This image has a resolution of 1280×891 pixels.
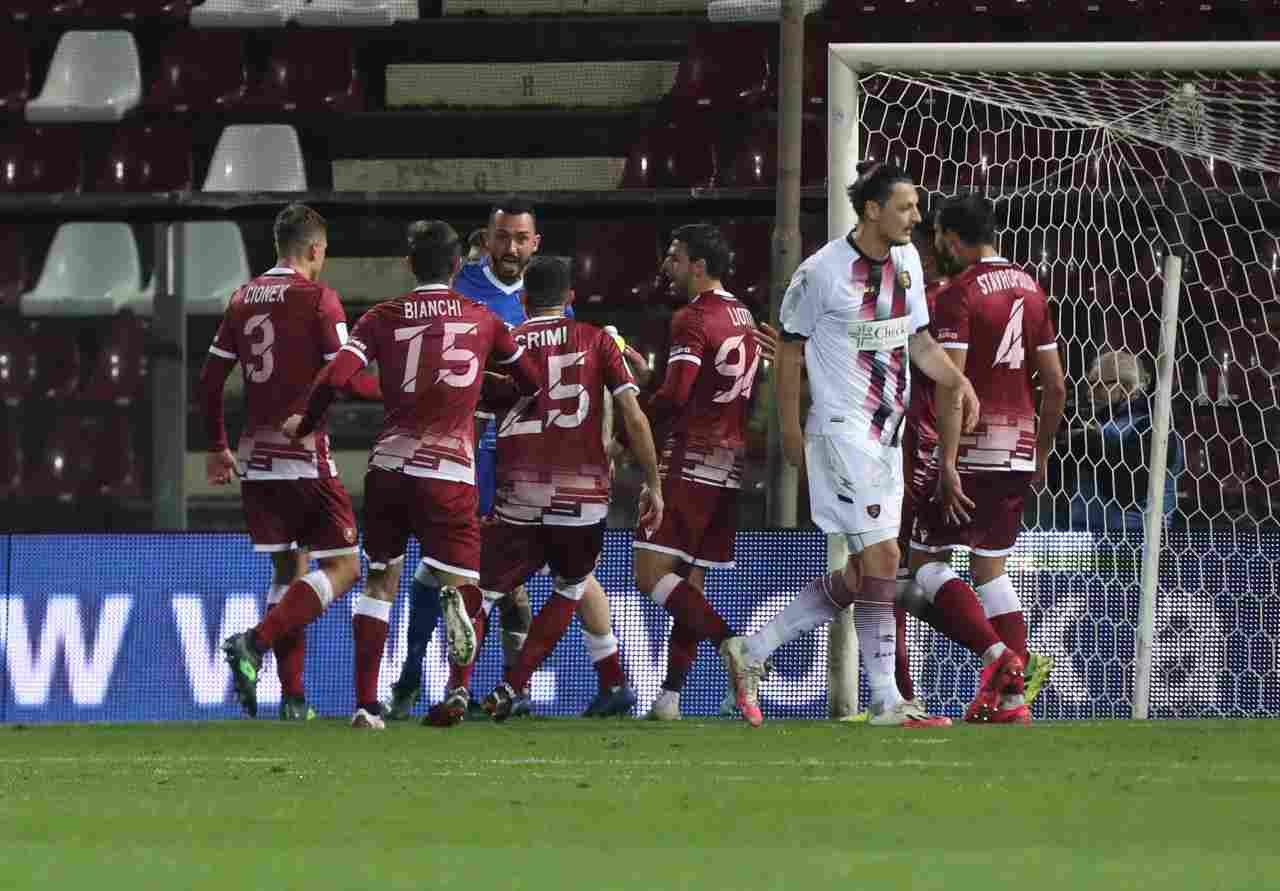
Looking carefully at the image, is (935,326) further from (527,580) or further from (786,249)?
(527,580)

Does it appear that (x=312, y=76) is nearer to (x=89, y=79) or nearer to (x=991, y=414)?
(x=89, y=79)

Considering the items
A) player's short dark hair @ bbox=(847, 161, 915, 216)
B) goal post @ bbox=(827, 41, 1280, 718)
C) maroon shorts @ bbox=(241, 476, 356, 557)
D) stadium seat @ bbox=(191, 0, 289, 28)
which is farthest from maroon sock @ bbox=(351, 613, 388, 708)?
stadium seat @ bbox=(191, 0, 289, 28)

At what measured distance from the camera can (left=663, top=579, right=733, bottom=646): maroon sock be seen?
819 centimetres

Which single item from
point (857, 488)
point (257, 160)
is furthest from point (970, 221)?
point (257, 160)

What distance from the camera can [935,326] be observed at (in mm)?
8305

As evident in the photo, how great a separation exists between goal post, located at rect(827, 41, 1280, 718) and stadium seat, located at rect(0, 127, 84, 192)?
5.19 metres

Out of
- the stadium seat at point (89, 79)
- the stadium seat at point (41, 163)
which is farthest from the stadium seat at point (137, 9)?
the stadium seat at point (41, 163)

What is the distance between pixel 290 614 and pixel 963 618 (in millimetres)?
2390

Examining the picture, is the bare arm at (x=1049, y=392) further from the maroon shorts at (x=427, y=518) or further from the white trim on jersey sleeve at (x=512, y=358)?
the maroon shorts at (x=427, y=518)

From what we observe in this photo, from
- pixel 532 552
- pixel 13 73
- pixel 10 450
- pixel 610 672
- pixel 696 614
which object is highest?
pixel 13 73

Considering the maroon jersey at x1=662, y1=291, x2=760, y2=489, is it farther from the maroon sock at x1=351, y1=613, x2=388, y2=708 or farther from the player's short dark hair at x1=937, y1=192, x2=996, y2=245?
the maroon sock at x1=351, y1=613, x2=388, y2=708

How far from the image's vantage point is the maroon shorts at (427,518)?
765 centimetres

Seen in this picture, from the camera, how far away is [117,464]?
13.0 m

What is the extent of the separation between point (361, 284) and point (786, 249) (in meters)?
4.16
